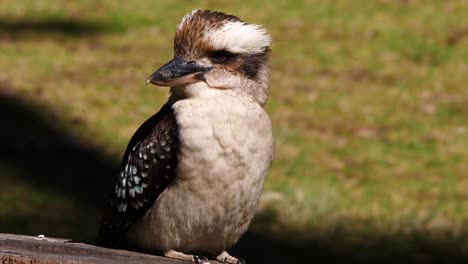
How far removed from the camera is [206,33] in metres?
5.40

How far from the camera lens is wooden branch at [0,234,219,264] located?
489 cm

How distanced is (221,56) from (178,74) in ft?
0.98

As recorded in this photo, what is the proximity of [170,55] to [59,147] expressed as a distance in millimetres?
3527

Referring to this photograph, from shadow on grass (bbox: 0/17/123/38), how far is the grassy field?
0.03 m

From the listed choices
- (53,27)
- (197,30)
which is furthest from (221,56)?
(53,27)

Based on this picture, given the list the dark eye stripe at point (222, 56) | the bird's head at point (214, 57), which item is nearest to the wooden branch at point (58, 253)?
the bird's head at point (214, 57)

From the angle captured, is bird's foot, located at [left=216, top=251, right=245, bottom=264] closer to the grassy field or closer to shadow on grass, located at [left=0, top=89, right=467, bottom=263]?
shadow on grass, located at [left=0, top=89, right=467, bottom=263]

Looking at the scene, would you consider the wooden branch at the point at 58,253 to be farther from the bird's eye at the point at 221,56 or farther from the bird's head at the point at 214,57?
the bird's eye at the point at 221,56

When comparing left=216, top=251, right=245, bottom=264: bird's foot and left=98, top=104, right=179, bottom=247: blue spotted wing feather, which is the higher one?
left=98, top=104, right=179, bottom=247: blue spotted wing feather

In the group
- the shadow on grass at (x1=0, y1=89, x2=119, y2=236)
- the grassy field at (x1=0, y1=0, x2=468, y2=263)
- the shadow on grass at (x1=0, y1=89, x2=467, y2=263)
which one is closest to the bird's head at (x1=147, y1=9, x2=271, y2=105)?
the shadow on grass at (x1=0, y1=89, x2=467, y2=263)

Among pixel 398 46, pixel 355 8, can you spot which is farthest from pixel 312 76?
pixel 355 8

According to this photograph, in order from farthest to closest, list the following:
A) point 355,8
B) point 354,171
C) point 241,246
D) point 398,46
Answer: point 355,8 → point 398,46 → point 354,171 → point 241,246

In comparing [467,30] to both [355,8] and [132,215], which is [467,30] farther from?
[132,215]

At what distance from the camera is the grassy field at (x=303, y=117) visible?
9.34 metres
